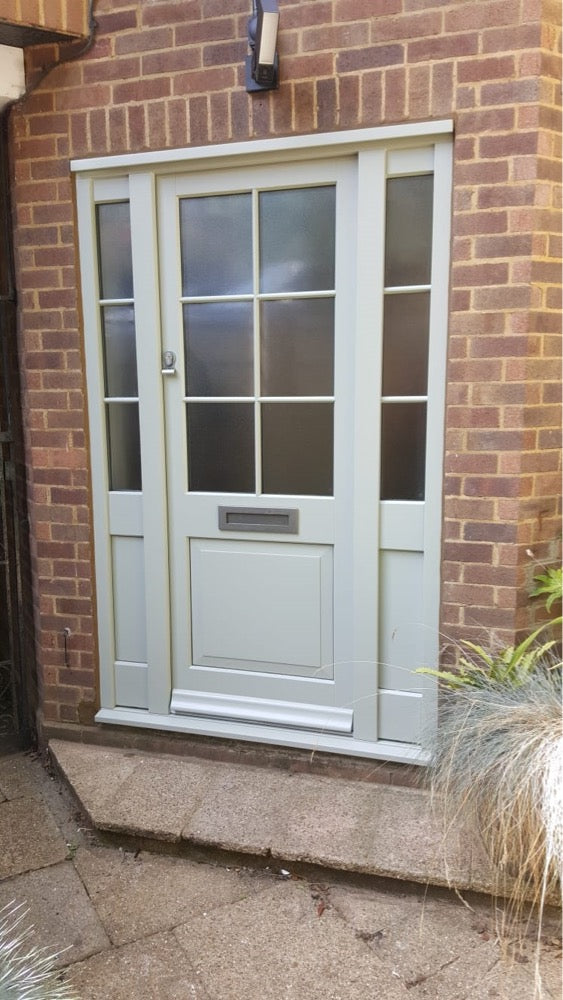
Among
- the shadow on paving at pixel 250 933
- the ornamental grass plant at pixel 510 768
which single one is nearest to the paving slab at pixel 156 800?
the shadow on paving at pixel 250 933

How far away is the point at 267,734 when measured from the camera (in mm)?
3213

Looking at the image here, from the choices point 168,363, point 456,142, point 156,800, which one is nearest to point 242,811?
point 156,800

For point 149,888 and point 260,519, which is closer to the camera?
point 149,888

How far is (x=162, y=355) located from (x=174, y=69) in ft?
3.59

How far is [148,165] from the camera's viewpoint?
3.02 meters

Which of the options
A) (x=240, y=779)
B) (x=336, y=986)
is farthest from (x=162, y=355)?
(x=336, y=986)

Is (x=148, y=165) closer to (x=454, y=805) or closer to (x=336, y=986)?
(x=454, y=805)

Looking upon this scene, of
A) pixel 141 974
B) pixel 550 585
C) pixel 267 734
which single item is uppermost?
pixel 550 585

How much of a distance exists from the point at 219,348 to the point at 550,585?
1.62 m

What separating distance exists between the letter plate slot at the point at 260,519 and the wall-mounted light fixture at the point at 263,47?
1621 millimetres

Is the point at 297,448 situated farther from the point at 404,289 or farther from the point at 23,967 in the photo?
the point at 23,967

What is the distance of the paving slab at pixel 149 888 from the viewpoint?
8.22 ft

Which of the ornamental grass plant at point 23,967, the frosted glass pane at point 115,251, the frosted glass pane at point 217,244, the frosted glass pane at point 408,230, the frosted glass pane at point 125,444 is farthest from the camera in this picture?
the frosted glass pane at point 125,444

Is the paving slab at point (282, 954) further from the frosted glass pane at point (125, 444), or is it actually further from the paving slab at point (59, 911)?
the frosted glass pane at point (125, 444)
